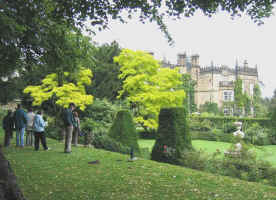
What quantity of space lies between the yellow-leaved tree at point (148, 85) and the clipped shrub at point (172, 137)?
32.2ft

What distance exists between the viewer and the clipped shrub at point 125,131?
1171 centimetres

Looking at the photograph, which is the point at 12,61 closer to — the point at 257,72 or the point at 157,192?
the point at 157,192

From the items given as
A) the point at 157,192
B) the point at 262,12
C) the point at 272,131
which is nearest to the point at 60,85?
the point at 157,192

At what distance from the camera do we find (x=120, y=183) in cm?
543

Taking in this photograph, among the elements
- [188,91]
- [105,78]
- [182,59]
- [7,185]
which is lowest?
[7,185]

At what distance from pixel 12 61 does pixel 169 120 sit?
5.65 metres

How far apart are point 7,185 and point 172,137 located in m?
7.17

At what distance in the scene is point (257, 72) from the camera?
180ft

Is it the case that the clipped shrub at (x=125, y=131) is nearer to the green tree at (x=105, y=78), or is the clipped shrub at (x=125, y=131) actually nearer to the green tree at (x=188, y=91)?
the green tree at (x=105, y=78)

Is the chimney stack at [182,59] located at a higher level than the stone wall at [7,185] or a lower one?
higher

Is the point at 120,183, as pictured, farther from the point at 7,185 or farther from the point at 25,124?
the point at 25,124

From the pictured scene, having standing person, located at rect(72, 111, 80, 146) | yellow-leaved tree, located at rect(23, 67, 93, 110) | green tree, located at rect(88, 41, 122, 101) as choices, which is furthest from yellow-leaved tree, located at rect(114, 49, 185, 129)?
standing person, located at rect(72, 111, 80, 146)

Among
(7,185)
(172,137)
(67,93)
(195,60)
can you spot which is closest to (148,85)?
(67,93)

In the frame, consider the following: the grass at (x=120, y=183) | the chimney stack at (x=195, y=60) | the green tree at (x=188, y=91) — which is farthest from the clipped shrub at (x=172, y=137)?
the chimney stack at (x=195, y=60)
